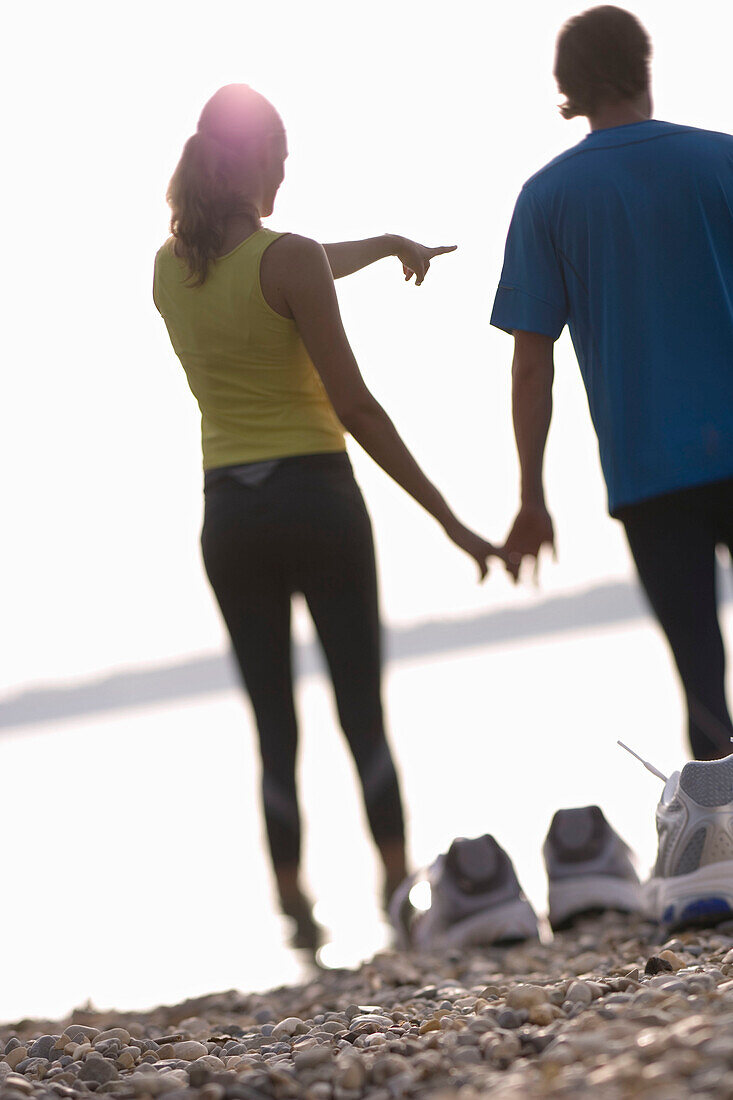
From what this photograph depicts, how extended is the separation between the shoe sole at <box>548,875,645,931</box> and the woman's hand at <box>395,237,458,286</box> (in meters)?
A: 1.68

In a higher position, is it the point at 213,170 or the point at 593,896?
the point at 213,170

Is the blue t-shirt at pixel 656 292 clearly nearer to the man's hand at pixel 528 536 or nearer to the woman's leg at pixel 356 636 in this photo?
the man's hand at pixel 528 536

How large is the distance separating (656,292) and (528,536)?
68 cm

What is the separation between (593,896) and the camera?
3416 millimetres

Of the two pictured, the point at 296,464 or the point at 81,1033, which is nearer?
the point at 81,1033

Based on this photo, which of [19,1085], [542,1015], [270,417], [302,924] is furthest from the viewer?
Result: [302,924]

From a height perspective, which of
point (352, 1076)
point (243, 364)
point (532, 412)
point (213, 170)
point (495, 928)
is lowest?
point (495, 928)

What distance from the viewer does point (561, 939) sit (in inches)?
136

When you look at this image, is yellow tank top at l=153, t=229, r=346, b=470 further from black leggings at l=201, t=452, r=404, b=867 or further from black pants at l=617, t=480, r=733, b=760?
black pants at l=617, t=480, r=733, b=760

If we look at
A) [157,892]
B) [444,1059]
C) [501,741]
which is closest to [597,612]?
[501,741]

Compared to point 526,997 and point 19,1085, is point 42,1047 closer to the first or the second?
point 19,1085

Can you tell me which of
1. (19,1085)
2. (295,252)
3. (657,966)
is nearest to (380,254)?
(295,252)

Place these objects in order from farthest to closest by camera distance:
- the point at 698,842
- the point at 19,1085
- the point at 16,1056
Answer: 1. the point at 698,842
2. the point at 16,1056
3. the point at 19,1085

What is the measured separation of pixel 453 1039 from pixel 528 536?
4.73ft
